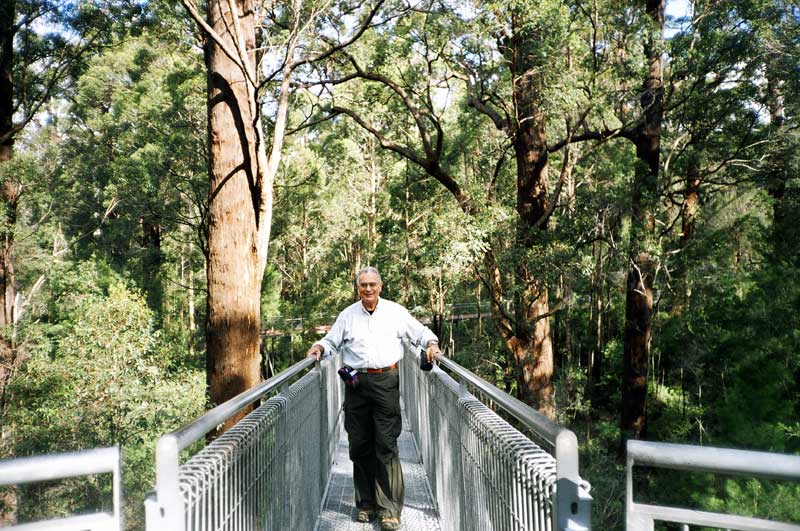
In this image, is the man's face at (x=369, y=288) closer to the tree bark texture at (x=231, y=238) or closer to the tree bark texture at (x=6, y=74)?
the tree bark texture at (x=231, y=238)

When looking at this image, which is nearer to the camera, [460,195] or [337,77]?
[460,195]

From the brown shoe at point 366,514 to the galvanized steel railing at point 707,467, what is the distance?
3.25 meters

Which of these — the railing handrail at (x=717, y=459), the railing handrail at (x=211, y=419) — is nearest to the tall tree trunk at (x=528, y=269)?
the railing handrail at (x=211, y=419)

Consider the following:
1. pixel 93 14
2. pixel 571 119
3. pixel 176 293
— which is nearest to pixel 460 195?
pixel 571 119

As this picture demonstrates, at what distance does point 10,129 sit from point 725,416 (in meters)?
22.0

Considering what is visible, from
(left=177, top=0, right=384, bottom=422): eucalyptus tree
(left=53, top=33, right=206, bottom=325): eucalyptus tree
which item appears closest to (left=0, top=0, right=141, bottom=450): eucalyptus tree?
(left=53, top=33, right=206, bottom=325): eucalyptus tree

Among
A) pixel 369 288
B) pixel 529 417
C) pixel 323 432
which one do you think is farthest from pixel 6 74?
pixel 529 417

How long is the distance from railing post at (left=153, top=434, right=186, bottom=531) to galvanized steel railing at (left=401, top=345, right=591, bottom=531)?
108 cm

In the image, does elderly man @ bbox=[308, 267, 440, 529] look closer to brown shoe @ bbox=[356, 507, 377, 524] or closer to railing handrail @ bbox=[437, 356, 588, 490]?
brown shoe @ bbox=[356, 507, 377, 524]

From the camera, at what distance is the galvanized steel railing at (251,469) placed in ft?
6.21

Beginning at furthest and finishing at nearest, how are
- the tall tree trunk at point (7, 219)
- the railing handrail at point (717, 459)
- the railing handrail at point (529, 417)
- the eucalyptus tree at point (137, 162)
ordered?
the eucalyptus tree at point (137, 162) → the tall tree trunk at point (7, 219) → the railing handrail at point (529, 417) → the railing handrail at point (717, 459)

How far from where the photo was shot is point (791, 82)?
11984mm

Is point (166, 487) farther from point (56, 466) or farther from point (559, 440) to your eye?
point (559, 440)

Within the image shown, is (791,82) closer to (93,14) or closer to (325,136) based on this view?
(93,14)
